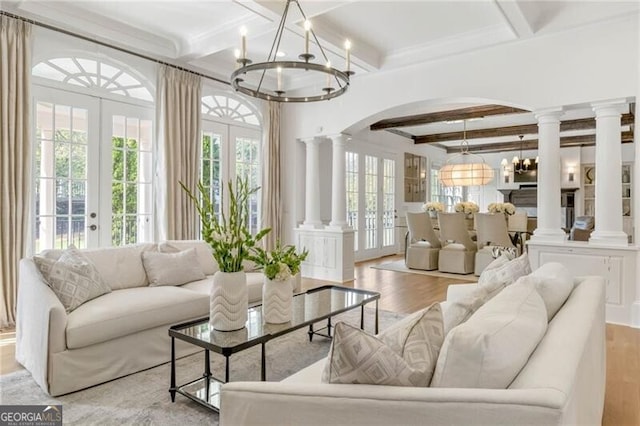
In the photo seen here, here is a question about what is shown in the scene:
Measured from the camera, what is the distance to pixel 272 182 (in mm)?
6660

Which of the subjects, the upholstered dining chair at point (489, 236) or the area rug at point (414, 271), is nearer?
the upholstered dining chair at point (489, 236)

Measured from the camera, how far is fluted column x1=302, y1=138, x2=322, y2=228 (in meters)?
6.62

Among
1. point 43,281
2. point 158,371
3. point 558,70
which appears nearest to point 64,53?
point 43,281

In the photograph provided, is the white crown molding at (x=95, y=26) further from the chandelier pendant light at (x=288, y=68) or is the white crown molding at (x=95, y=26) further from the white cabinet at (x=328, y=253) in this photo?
the white cabinet at (x=328, y=253)

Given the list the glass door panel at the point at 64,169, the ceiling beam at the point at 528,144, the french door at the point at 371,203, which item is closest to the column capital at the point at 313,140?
the french door at the point at 371,203

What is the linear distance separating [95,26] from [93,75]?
21.2 inches

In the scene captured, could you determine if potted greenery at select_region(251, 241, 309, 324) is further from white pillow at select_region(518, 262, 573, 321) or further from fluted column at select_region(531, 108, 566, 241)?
fluted column at select_region(531, 108, 566, 241)

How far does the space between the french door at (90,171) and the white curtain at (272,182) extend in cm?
190

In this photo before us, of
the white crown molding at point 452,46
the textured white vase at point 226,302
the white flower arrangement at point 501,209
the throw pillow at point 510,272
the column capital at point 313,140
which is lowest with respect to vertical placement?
the textured white vase at point 226,302

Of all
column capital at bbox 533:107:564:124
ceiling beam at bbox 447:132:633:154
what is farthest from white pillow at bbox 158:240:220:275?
ceiling beam at bbox 447:132:633:154

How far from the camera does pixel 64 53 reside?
4340 millimetres

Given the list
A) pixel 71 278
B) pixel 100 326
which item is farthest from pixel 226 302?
pixel 71 278

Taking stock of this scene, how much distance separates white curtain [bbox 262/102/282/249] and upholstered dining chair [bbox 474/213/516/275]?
3308 mm

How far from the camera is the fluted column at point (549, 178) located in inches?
181
